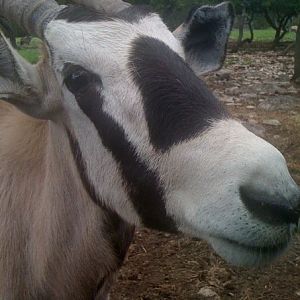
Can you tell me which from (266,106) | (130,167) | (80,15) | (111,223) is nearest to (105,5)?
(80,15)

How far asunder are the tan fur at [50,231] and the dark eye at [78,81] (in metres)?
0.35

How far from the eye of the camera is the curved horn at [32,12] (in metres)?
3.21

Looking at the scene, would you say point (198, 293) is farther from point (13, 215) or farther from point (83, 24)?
point (83, 24)

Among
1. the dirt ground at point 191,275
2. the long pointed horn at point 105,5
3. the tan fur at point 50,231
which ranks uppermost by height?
the long pointed horn at point 105,5

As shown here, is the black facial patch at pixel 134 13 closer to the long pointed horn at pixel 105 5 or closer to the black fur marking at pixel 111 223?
the long pointed horn at pixel 105 5

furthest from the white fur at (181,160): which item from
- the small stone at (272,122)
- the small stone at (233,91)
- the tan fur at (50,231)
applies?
the small stone at (233,91)

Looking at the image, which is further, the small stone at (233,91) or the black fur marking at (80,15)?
the small stone at (233,91)

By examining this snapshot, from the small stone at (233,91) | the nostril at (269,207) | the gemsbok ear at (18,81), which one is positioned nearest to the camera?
the nostril at (269,207)

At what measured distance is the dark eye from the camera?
2.85 metres

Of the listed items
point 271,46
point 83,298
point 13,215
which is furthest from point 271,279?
point 271,46

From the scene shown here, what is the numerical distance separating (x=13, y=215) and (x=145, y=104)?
4.39 ft

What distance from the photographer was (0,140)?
376 cm

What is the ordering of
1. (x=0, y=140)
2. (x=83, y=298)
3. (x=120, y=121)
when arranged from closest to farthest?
(x=120, y=121), (x=83, y=298), (x=0, y=140)

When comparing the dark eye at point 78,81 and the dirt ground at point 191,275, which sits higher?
the dark eye at point 78,81
